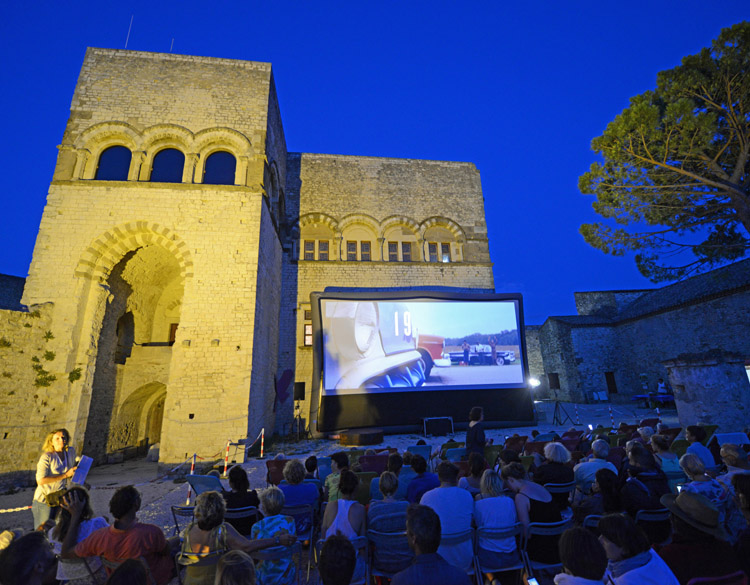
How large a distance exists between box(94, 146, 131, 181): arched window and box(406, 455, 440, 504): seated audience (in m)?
10.4

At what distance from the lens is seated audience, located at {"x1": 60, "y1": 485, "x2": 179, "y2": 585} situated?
7.11ft

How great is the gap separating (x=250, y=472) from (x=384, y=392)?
4390mm

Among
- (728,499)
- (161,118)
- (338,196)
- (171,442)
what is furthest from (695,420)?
(161,118)

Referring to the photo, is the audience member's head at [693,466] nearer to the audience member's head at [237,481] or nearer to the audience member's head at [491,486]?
the audience member's head at [491,486]

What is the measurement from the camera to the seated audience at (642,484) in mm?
2719

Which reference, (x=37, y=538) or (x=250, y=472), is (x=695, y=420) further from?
(x=37, y=538)

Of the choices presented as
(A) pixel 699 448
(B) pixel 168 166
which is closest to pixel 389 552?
(A) pixel 699 448

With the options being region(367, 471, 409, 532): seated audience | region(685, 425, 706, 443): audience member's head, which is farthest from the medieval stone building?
region(685, 425, 706, 443): audience member's head

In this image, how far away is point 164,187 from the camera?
30.4ft

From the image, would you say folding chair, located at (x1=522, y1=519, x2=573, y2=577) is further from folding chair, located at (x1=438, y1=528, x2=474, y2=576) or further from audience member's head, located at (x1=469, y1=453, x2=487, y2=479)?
audience member's head, located at (x1=469, y1=453, x2=487, y2=479)

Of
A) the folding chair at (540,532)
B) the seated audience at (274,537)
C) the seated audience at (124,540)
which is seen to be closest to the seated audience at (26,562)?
the seated audience at (124,540)

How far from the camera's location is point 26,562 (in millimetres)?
1516

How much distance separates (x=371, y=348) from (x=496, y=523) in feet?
26.6

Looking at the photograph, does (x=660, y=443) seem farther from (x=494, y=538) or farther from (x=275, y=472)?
(x=275, y=472)
